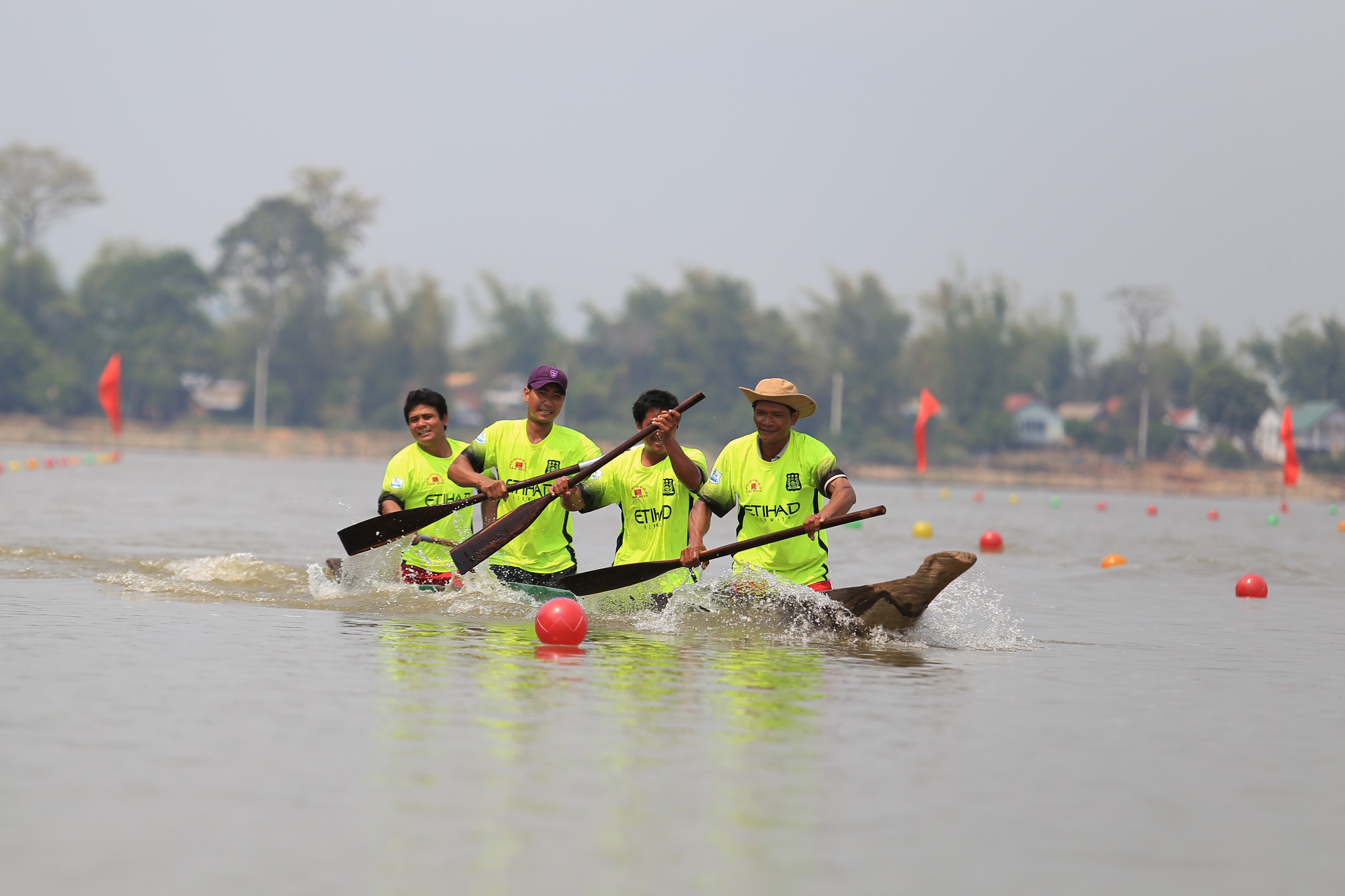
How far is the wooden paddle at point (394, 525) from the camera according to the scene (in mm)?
10102

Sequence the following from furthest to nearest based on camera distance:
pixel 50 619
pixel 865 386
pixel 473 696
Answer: pixel 865 386 < pixel 50 619 < pixel 473 696

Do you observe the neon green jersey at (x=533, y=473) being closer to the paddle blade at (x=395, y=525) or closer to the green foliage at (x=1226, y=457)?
the paddle blade at (x=395, y=525)

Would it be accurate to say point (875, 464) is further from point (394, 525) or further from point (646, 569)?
point (646, 569)

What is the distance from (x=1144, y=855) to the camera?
4566 millimetres

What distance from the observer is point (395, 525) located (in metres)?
10.2

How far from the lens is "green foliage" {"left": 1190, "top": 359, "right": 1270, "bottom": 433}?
8294 centimetres

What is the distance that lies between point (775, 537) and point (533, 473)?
1.85 m

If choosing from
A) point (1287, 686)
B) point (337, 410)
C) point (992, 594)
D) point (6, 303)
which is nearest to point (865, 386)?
point (337, 410)

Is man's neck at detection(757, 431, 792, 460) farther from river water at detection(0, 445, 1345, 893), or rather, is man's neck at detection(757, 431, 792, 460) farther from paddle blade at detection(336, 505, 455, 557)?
paddle blade at detection(336, 505, 455, 557)

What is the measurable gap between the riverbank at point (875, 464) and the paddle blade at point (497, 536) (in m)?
63.7

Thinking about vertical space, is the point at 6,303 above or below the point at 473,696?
above

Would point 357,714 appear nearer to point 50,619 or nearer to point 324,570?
point 50,619

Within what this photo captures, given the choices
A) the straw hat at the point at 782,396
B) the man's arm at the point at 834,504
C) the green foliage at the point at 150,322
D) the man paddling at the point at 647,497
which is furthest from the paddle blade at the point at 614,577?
the green foliage at the point at 150,322

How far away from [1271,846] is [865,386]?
93090 millimetres
